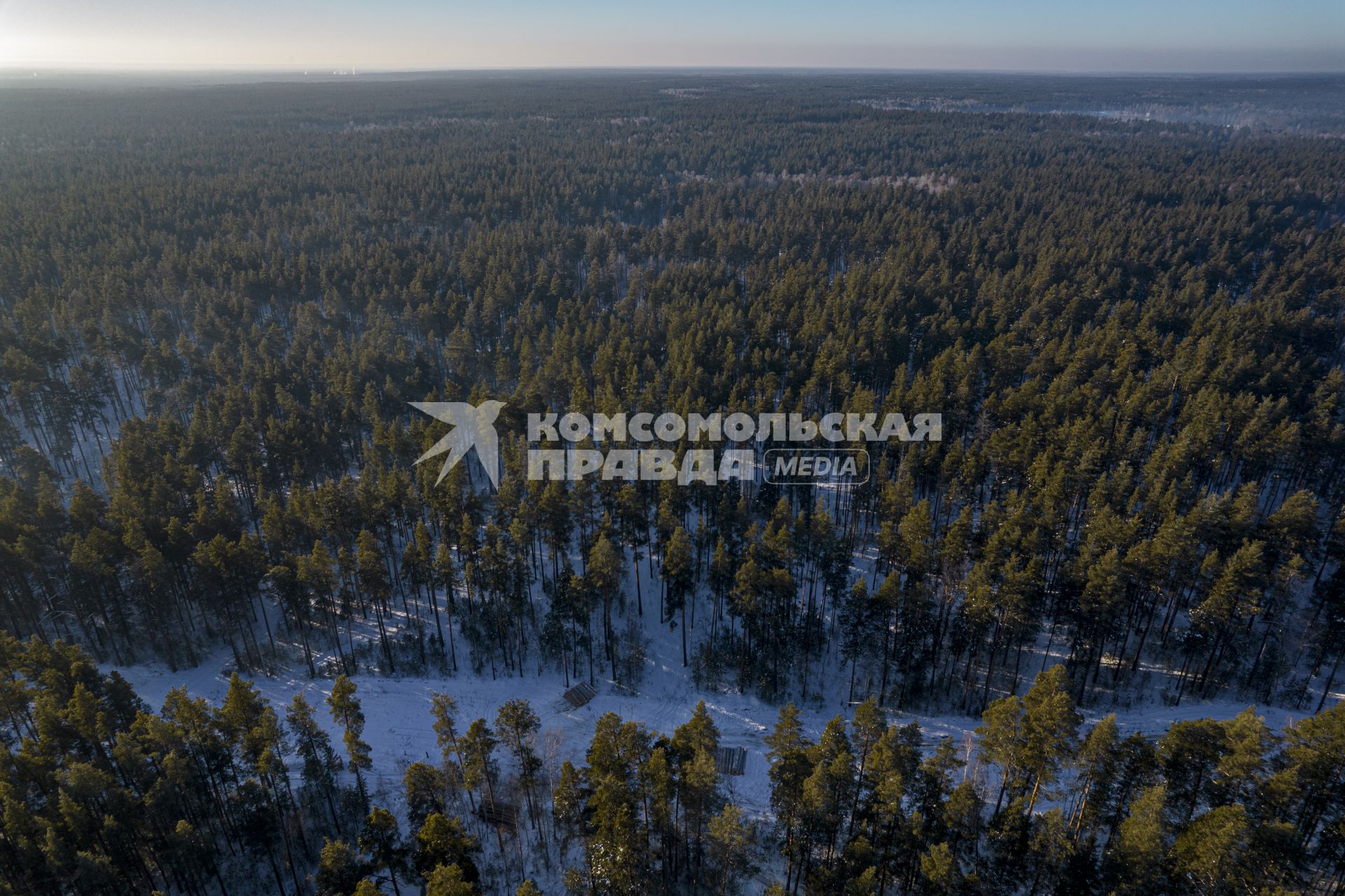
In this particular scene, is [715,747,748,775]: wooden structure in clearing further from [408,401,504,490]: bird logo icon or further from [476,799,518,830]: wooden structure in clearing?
[408,401,504,490]: bird logo icon

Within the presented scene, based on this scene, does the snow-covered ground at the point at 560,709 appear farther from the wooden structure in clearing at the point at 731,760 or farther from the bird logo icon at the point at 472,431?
the bird logo icon at the point at 472,431

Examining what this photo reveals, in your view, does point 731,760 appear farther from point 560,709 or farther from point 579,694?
point 560,709

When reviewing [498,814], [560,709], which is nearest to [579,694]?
[560,709]

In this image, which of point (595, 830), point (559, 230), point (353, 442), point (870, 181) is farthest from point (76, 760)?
point (870, 181)

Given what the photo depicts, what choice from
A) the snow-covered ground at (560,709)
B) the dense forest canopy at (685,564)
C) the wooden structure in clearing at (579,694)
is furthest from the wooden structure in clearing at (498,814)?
the wooden structure in clearing at (579,694)

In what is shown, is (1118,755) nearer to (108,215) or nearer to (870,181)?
(108,215)

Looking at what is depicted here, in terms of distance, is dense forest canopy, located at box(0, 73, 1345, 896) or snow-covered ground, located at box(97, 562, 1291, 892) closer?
dense forest canopy, located at box(0, 73, 1345, 896)

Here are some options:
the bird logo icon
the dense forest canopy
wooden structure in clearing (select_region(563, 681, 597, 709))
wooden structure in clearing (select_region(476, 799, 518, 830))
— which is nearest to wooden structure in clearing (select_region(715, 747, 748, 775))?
the dense forest canopy
